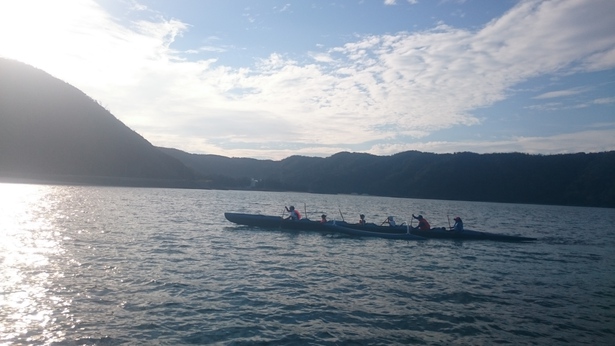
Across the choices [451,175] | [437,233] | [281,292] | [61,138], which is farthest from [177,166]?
[281,292]

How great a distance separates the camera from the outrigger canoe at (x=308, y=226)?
3302cm

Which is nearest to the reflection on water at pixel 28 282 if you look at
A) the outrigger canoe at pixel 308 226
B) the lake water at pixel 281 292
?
the lake water at pixel 281 292

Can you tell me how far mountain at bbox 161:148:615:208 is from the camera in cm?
11900

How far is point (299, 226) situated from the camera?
34.6 m

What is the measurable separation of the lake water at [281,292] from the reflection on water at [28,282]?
0.04 metres

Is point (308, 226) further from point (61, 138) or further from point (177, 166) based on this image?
point (177, 166)

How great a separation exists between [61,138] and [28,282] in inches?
3919

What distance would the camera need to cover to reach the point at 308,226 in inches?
1364

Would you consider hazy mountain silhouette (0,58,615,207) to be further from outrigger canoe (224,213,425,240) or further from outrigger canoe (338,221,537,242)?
outrigger canoe (338,221,537,242)

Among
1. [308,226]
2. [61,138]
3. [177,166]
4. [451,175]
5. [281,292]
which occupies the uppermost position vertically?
[61,138]

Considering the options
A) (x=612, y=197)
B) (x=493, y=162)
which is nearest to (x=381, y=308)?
(x=612, y=197)

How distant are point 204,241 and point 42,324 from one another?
51.7 feet

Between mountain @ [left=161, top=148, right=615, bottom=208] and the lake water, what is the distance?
10479 cm

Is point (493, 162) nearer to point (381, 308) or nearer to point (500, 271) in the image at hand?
point (500, 271)
